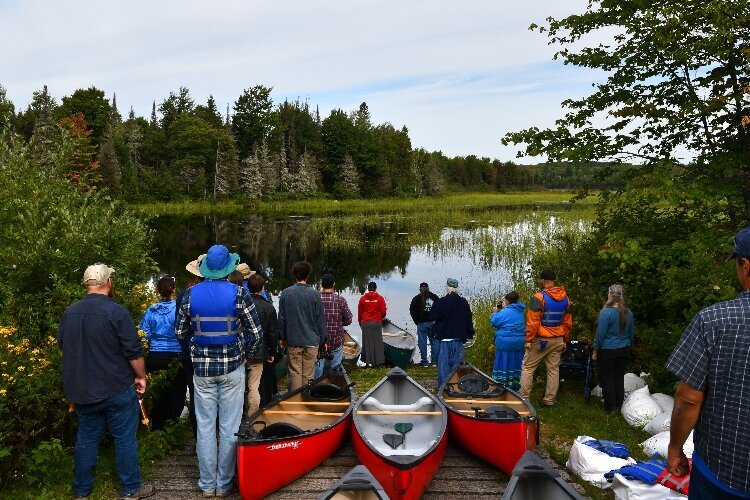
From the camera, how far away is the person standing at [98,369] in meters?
5.10

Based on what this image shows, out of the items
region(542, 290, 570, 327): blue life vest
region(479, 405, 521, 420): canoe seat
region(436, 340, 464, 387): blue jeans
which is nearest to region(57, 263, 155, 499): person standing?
region(479, 405, 521, 420): canoe seat

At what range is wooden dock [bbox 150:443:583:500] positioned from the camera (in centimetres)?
581

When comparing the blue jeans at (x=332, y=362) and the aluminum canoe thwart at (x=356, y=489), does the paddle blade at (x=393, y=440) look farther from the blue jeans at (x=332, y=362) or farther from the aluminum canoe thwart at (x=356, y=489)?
the blue jeans at (x=332, y=362)

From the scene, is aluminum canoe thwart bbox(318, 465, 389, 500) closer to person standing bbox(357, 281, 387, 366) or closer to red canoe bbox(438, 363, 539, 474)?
red canoe bbox(438, 363, 539, 474)

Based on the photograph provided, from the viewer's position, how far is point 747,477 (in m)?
2.74

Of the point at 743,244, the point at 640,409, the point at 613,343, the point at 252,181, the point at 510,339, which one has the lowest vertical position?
the point at 640,409

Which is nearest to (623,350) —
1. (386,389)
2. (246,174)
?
(386,389)

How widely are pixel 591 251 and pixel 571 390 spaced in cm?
364

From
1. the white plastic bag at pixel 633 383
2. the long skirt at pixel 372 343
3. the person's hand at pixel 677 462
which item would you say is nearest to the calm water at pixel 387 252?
the long skirt at pixel 372 343

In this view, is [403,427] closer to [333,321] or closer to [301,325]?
[301,325]

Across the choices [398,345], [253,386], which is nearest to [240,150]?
[398,345]

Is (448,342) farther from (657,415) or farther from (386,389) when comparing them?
(657,415)

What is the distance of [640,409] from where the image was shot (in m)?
7.43

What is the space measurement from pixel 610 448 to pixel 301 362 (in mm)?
4075
